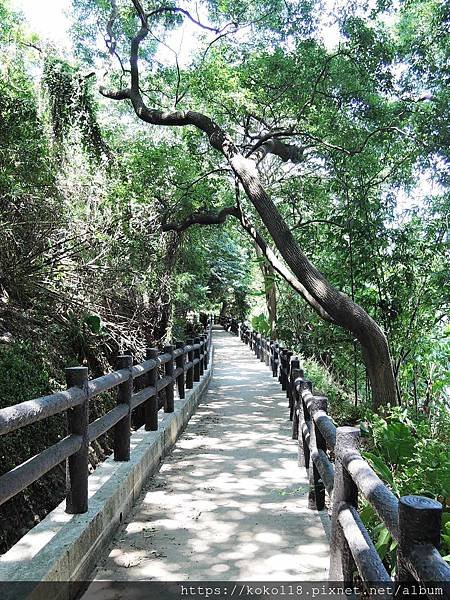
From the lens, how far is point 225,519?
183 inches

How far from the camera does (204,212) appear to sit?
1336cm

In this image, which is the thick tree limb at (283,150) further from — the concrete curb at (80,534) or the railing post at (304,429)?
the concrete curb at (80,534)

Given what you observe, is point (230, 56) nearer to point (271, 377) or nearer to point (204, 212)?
point (204, 212)

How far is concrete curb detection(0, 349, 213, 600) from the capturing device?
113 inches

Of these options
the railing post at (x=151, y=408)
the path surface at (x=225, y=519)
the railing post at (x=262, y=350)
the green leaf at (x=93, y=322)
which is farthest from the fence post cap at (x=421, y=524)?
the railing post at (x=262, y=350)

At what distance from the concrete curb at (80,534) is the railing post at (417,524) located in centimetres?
179

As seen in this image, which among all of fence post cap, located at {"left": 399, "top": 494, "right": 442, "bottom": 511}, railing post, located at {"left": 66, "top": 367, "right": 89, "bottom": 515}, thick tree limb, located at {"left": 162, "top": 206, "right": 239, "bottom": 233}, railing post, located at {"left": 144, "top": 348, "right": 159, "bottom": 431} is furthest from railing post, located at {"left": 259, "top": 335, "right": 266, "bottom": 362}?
fence post cap, located at {"left": 399, "top": 494, "right": 442, "bottom": 511}

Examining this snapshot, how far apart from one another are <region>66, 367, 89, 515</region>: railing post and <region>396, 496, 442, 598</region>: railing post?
2434 mm

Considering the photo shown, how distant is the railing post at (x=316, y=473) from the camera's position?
4652 mm

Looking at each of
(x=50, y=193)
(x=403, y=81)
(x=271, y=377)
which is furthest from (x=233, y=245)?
(x=50, y=193)

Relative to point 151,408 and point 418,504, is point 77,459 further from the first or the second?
point 151,408

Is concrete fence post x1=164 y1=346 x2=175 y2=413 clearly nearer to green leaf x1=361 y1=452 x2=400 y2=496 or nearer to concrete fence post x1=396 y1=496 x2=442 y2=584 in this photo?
green leaf x1=361 y1=452 x2=400 y2=496

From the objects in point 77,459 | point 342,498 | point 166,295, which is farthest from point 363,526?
point 166,295

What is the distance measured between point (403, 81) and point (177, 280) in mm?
6843
